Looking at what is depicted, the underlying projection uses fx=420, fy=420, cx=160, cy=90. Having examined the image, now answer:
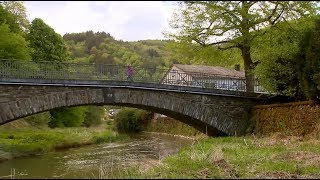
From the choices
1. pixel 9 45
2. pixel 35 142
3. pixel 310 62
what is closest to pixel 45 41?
pixel 9 45

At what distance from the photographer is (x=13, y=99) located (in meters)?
18.2

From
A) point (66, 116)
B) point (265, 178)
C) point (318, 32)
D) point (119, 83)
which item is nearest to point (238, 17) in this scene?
point (318, 32)

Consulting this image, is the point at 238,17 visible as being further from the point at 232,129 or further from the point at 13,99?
the point at 13,99

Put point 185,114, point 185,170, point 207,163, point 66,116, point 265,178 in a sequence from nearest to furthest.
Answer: point 265,178 < point 185,170 < point 207,163 < point 185,114 < point 66,116

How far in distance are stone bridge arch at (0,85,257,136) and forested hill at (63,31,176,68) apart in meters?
48.5

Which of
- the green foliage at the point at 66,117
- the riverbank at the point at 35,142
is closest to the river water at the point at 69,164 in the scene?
the riverbank at the point at 35,142

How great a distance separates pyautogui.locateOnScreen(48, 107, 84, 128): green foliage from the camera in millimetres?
41250

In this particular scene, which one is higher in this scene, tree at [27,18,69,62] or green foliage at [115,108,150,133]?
tree at [27,18,69,62]

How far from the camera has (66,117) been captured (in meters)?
43.4

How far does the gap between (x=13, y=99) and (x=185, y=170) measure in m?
11.1

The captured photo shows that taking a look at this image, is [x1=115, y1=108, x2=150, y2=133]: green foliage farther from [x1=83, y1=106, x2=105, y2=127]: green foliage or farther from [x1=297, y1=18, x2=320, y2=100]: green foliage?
[x1=297, y1=18, x2=320, y2=100]: green foliage

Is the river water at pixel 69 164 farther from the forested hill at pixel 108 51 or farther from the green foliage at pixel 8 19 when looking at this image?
the forested hill at pixel 108 51

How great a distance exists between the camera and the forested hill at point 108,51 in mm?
75688

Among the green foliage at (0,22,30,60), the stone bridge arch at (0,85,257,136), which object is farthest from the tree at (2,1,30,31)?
the stone bridge arch at (0,85,257,136)
